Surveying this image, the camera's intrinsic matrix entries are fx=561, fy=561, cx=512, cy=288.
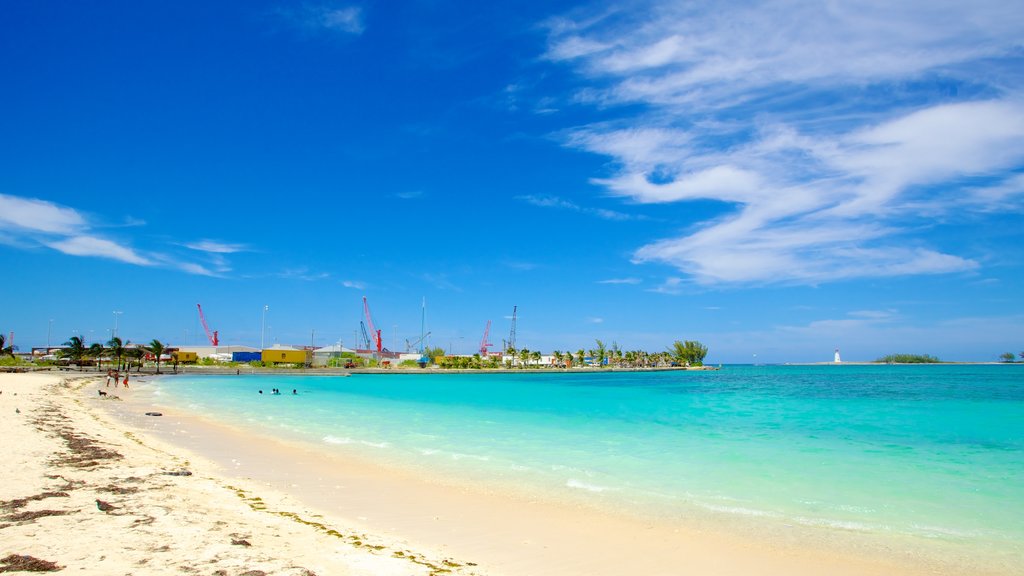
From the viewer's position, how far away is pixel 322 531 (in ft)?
21.6

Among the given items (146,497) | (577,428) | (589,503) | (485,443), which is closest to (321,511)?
(146,497)

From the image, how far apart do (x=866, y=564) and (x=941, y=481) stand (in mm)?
6612

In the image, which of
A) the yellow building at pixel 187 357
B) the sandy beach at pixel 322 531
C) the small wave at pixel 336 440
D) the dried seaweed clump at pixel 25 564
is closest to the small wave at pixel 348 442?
the small wave at pixel 336 440

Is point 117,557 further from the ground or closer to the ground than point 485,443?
further from the ground

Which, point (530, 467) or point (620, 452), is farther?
point (620, 452)

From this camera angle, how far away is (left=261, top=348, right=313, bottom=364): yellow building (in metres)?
94.2

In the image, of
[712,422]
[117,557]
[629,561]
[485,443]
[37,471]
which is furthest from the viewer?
[712,422]

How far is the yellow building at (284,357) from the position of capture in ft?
309

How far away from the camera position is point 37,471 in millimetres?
8453

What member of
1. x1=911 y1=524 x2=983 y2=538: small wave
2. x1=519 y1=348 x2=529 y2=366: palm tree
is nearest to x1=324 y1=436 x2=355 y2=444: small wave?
x1=911 y1=524 x2=983 y2=538: small wave

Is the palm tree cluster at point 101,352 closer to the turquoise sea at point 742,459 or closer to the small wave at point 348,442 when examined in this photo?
the turquoise sea at point 742,459

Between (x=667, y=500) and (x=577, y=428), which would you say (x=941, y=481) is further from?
(x=577, y=428)

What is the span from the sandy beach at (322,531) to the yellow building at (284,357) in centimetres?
8949

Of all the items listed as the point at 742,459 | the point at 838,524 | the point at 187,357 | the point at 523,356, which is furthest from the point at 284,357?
the point at 838,524
